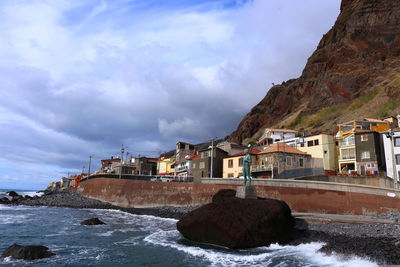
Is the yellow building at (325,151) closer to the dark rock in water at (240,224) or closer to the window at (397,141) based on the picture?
the window at (397,141)

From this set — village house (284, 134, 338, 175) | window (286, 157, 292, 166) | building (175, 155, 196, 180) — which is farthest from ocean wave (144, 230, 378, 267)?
building (175, 155, 196, 180)

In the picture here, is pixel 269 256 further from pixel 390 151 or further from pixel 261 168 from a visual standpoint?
pixel 390 151

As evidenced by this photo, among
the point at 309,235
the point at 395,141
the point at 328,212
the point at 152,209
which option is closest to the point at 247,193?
the point at 309,235

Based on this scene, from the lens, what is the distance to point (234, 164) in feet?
188

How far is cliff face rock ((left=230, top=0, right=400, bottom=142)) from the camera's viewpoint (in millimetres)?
96688

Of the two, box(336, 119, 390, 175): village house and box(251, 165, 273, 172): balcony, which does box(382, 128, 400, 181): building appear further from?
box(251, 165, 273, 172): balcony

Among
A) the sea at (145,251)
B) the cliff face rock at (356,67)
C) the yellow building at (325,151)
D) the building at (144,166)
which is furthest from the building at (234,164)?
the cliff face rock at (356,67)

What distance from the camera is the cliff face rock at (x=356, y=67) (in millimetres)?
96688

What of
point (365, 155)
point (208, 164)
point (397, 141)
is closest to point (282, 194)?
point (397, 141)

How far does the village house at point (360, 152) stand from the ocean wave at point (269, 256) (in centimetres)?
3233

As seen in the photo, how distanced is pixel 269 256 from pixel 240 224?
3317 millimetres

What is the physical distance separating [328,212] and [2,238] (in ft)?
111

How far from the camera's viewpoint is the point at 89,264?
18125mm

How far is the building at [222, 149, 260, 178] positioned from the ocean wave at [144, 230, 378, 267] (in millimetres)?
32445
